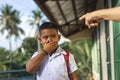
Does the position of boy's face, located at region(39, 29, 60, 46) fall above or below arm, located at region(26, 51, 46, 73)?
above

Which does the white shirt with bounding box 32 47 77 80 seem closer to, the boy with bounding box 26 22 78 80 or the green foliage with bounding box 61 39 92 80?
the boy with bounding box 26 22 78 80

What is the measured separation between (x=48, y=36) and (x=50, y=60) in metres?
0.20

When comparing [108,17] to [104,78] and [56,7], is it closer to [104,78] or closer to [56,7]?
[104,78]

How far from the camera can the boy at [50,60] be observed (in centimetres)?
306

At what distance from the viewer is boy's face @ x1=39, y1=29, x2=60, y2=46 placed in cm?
305

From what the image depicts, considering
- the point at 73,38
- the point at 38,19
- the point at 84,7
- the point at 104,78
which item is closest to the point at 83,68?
the point at 73,38

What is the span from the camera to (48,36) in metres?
3.08

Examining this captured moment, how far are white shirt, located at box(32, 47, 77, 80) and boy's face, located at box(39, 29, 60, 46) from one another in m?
→ 0.13

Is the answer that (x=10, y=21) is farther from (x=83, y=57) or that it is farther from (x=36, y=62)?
(x=36, y=62)

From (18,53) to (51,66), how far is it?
2021 inches

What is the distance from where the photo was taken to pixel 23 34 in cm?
6250

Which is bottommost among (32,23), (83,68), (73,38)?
(83,68)

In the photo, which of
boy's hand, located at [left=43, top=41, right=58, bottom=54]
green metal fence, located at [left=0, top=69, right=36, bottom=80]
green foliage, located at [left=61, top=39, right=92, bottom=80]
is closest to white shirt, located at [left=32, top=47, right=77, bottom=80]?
boy's hand, located at [left=43, top=41, right=58, bottom=54]

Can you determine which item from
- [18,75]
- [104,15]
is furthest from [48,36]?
[18,75]
